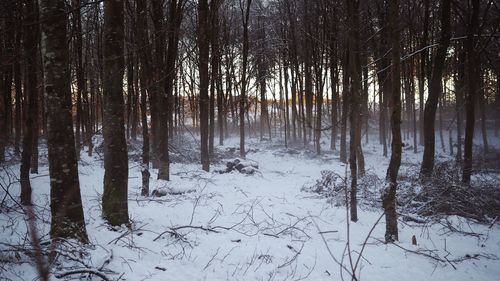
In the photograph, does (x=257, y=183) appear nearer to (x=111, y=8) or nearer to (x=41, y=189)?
(x=41, y=189)

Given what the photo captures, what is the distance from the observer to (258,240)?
234 inches

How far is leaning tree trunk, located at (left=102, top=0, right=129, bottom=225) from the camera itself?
5.53 metres

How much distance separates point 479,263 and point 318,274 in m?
2.87

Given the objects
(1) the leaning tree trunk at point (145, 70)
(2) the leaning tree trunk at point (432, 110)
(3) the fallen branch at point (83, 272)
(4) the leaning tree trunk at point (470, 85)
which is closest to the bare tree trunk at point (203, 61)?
(1) the leaning tree trunk at point (145, 70)

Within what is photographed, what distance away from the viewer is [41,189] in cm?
950

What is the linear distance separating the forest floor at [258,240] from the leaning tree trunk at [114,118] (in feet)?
1.42

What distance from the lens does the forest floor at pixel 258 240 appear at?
4266mm

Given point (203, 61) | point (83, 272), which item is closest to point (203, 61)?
point (203, 61)

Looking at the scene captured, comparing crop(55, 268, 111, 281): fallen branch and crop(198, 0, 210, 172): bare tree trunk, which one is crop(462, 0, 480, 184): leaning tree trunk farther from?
crop(55, 268, 111, 281): fallen branch

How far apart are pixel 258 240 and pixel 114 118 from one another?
3.21 meters

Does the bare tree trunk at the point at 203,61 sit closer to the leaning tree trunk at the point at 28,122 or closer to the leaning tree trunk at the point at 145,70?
the leaning tree trunk at the point at 145,70

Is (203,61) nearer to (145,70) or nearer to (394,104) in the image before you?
(145,70)

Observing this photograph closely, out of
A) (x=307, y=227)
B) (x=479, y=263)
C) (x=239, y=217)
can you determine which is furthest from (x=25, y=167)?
(x=479, y=263)

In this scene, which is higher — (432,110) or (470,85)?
(470,85)
